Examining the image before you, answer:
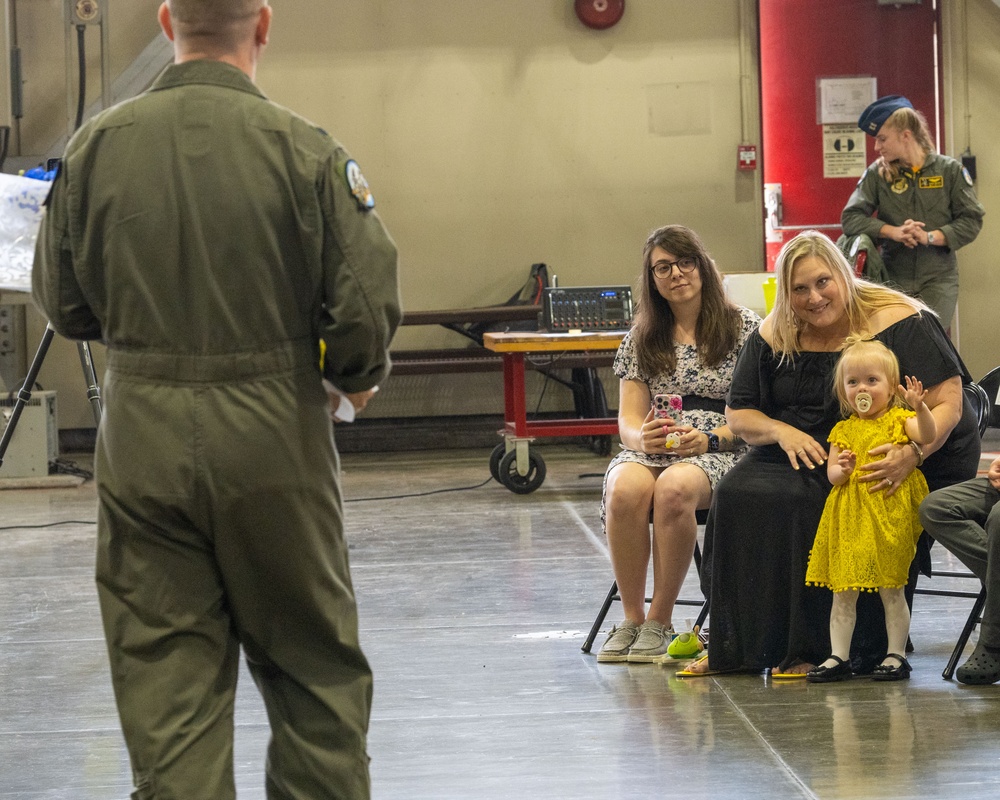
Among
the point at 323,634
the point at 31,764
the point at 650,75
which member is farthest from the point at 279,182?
the point at 650,75

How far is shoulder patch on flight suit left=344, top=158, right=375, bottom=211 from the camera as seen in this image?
6.04ft

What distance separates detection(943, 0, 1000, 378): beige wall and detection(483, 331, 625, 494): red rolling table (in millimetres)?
3558

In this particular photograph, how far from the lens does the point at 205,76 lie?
1.86 metres

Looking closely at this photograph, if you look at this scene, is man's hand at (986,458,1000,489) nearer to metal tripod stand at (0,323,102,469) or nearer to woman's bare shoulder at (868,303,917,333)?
woman's bare shoulder at (868,303,917,333)

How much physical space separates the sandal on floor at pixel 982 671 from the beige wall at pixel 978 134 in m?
6.14

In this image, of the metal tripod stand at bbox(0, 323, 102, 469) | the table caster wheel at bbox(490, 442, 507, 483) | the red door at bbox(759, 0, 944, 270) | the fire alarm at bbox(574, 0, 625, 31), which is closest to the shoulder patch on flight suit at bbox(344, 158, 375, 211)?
the metal tripod stand at bbox(0, 323, 102, 469)

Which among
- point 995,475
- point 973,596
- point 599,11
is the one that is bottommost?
point 973,596

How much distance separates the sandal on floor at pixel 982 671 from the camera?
129 inches

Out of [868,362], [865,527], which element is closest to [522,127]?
[868,362]

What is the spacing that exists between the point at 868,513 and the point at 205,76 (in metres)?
2.09

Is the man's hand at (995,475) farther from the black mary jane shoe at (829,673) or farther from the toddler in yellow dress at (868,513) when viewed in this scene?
the black mary jane shoe at (829,673)

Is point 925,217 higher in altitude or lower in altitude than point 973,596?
higher

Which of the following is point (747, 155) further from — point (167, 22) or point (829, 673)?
point (167, 22)

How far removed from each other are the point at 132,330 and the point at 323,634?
0.50 meters
